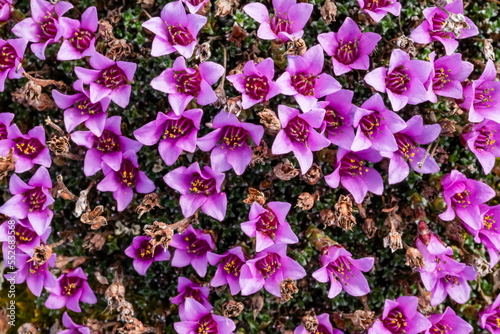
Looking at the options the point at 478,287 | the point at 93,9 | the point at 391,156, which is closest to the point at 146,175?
the point at 93,9

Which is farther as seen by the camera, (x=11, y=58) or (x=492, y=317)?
(x=492, y=317)

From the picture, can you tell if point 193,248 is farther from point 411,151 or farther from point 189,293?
point 411,151

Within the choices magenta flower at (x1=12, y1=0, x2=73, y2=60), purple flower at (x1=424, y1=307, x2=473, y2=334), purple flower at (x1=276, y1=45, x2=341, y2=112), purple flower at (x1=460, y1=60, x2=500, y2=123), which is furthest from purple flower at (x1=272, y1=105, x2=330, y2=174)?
magenta flower at (x1=12, y1=0, x2=73, y2=60)

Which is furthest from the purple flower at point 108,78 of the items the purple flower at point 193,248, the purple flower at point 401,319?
the purple flower at point 401,319

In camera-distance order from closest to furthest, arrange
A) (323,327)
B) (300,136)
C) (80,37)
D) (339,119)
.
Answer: (300,136) < (339,119) < (80,37) < (323,327)

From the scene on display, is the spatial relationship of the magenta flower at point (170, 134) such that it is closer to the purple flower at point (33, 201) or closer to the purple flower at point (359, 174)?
the purple flower at point (33, 201)

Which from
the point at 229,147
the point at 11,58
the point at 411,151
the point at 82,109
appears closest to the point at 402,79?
the point at 411,151

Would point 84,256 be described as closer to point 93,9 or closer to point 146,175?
point 146,175
